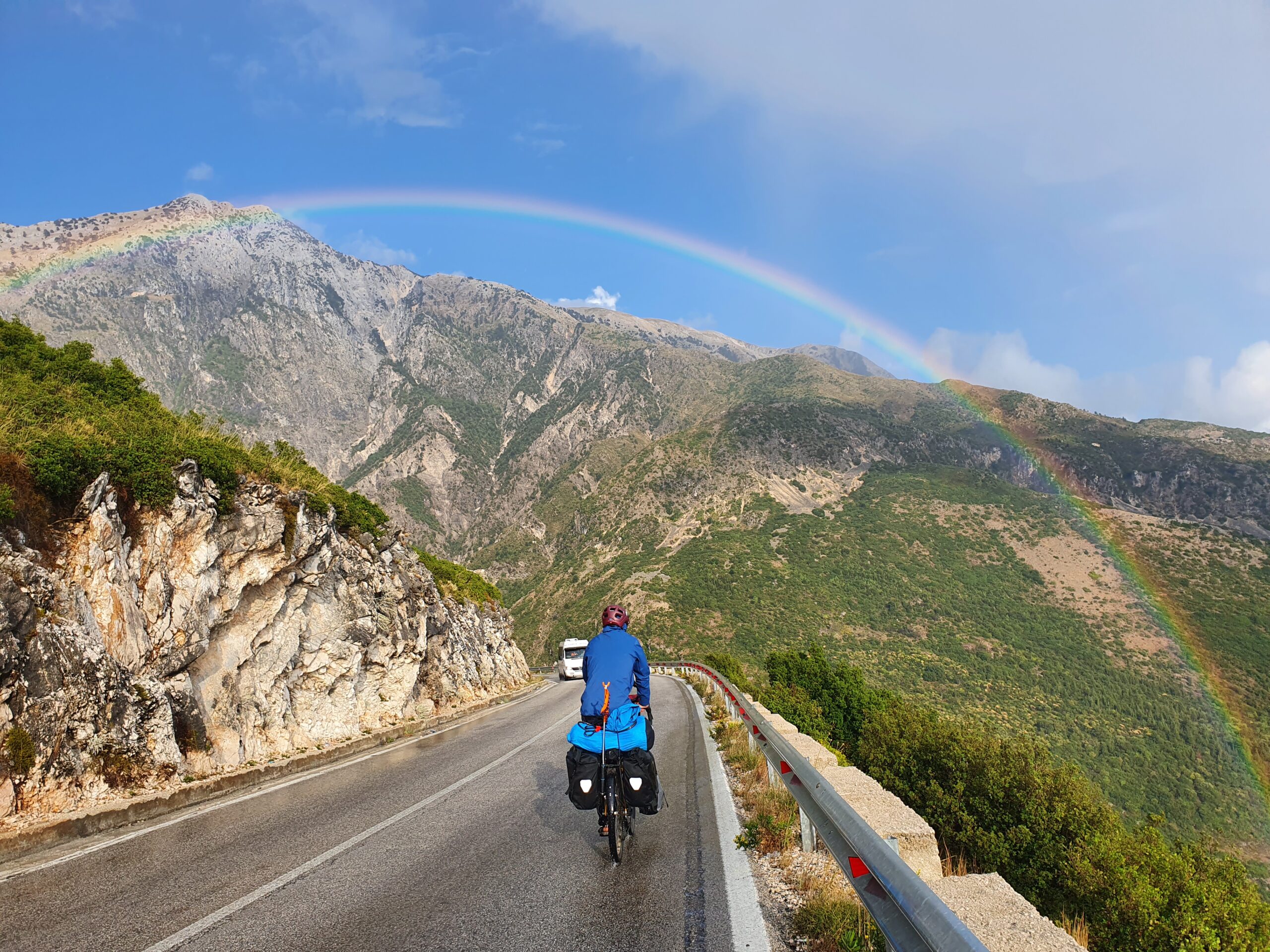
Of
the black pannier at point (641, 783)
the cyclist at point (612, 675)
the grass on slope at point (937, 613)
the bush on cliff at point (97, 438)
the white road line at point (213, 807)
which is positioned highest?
the bush on cliff at point (97, 438)

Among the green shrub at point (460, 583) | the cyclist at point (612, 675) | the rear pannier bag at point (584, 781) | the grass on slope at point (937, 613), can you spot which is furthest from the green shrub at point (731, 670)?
the rear pannier bag at point (584, 781)

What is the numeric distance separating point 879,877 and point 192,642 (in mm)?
12378

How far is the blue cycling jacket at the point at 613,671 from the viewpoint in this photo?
20.0 feet

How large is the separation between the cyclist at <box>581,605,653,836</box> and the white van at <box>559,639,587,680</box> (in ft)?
131

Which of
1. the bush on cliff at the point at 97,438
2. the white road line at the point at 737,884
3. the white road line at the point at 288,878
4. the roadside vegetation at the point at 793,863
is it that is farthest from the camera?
the bush on cliff at the point at 97,438

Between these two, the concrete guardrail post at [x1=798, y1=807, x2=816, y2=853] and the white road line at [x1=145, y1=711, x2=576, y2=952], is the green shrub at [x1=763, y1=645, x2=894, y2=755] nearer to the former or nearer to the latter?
the white road line at [x1=145, y1=711, x2=576, y2=952]

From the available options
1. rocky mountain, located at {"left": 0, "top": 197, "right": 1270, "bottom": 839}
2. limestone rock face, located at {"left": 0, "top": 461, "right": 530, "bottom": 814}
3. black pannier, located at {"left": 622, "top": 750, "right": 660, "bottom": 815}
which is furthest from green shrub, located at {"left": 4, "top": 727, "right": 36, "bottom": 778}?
rocky mountain, located at {"left": 0, "top": 197, "right": 1270, "bottom": 839}

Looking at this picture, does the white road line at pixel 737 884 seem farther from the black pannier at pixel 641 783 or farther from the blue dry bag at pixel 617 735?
the blue dry bag at pixel 617 735

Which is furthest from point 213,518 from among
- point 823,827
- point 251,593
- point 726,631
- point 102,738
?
point 726,631

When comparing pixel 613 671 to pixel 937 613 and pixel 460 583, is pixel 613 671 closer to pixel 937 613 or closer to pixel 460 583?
pixel 460 583

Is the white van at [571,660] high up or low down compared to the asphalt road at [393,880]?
down

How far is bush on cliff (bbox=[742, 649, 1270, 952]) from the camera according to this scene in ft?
17.7

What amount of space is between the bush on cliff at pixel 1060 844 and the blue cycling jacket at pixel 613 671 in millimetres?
4014

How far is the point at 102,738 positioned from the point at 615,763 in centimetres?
707
